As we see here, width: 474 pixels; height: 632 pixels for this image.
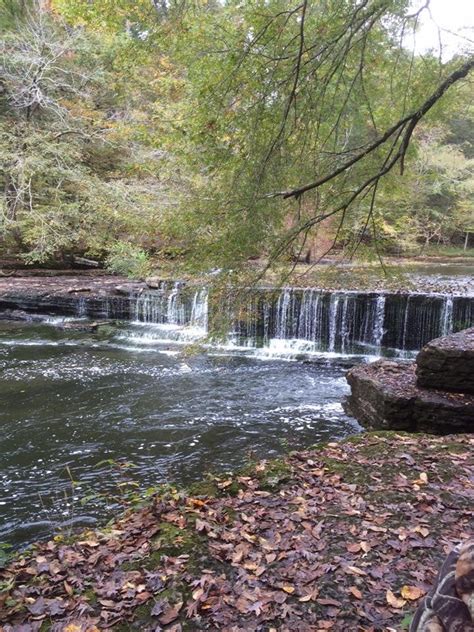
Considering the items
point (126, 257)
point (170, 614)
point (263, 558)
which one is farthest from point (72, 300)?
point (170, 614)

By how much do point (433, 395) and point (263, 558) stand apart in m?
4.31

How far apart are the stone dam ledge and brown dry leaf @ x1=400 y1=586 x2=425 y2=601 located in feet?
13.0

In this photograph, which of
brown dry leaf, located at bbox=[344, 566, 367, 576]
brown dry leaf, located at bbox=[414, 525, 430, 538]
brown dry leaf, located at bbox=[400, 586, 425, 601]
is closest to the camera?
brown dry leaf, located at bbox=[400, 586, 425, 601]

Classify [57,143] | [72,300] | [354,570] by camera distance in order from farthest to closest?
[57,143] → [72,300] → [354,570]

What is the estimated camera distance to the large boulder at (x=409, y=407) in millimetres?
6219

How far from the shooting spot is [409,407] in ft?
21.1

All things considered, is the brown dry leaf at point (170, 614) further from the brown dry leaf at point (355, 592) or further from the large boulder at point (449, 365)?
the large boulder at point (449, 365)

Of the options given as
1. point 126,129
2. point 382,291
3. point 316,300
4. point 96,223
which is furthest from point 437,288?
point 96,223

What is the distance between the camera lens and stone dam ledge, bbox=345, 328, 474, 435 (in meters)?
6.24

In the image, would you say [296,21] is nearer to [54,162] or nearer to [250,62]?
[250,62]

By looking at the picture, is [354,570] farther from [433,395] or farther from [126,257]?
[126,257]

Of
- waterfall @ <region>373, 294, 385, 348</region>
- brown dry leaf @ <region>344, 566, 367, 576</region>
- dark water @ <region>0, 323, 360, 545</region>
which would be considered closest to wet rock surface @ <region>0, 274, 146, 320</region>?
dark water @ <region>0, 323, 360, 545</region>

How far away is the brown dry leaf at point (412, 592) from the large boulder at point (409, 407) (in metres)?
3.97

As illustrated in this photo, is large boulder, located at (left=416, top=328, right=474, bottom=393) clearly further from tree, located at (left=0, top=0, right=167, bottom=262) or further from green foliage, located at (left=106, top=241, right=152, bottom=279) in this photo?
green foliage, located at (left=106, top=241, right=152, bottom=279)
